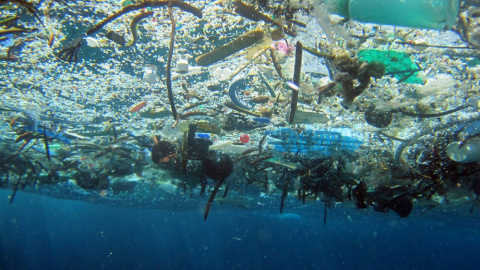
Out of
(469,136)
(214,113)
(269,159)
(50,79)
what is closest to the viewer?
(469,136)

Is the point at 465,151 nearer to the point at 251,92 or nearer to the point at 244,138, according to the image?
the point at 251,92

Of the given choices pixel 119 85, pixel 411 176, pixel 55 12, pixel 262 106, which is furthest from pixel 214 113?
pixel 411 176

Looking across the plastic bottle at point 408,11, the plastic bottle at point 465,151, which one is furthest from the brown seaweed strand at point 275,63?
the plastic bottle at point 465,151

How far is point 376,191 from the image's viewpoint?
25.0 ft

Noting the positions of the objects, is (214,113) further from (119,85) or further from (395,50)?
(395,50)

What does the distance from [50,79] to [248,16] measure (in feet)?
17.8

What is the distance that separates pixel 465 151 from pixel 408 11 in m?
5.32

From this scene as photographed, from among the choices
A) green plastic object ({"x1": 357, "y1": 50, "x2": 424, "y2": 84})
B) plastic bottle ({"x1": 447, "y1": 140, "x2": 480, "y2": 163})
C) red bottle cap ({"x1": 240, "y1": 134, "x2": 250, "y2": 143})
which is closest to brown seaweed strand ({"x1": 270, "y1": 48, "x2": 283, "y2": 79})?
green plastic object ({"x1": 357, "y1": 50, "x2": 424, "y2": 84})

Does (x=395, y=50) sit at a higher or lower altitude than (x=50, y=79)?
higher

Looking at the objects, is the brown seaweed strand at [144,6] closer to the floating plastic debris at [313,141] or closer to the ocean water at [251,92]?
the ocean water at [251,92]

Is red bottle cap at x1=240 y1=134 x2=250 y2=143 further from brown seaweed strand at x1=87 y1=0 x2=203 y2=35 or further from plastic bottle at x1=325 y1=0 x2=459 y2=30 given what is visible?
plastic bottle at x1=325 y1=0 x2=459 y2=30

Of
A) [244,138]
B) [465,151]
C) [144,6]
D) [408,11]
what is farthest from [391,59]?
[244,138]

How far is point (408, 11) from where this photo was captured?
2410 mm

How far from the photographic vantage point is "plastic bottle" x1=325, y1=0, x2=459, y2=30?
7.80 ft
